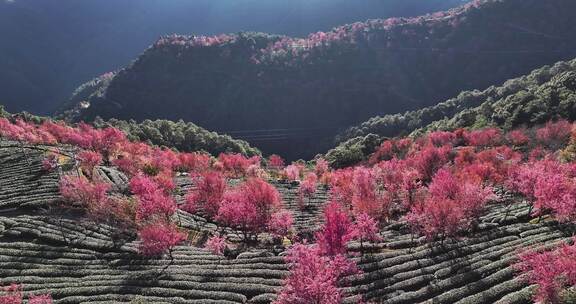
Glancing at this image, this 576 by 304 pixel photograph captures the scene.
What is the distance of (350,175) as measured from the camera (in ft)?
280

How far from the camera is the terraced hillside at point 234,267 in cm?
3916

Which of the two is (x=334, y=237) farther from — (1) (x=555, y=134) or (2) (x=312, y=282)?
(1) (x=555, y=134)

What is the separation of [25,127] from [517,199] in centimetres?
10474

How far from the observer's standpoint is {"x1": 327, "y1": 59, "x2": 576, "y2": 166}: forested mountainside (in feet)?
356

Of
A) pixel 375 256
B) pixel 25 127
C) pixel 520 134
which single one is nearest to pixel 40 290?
pixel 375 256

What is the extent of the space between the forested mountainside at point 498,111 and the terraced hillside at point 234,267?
196ft

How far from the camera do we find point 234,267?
47531 millimetres

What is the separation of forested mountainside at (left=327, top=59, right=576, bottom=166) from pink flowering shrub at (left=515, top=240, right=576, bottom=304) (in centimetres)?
8495

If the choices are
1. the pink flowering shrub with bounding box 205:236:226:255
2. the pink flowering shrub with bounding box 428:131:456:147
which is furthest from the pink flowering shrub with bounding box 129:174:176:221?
the pink flowering shrub with bounding box 428:131:456:147

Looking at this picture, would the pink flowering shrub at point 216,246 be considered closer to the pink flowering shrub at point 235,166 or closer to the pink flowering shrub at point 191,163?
the pink flowering shrub at point 191,163

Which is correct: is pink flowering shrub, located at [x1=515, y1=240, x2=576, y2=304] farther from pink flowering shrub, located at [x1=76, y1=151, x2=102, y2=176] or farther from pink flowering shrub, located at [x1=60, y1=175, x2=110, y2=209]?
pink flowering shrub, located at [x1=76, y1=151, x2=102, y2=176]

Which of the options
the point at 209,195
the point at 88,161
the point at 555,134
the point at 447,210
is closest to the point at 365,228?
the point at 447,210

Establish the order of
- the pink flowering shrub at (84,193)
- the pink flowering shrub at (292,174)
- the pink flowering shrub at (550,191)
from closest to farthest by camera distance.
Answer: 1. the pink flowering shrub at (550,191)
2. the pink flowering shrub at (84,193)
3. the pink flowering shrub at (292,174)

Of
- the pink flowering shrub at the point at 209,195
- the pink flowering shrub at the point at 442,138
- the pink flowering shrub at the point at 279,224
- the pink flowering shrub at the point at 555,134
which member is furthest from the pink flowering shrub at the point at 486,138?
the pink flowering shrub at the point at 209,195
